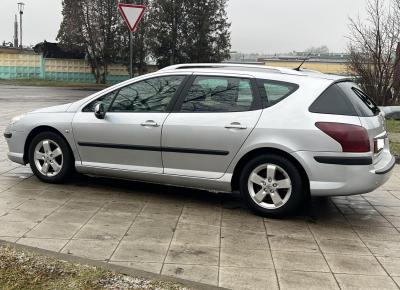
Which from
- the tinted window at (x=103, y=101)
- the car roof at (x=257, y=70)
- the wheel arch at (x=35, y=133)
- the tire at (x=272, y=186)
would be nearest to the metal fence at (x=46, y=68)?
the wheel arch at (x=35, y=133)

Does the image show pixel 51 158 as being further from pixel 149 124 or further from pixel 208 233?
pixel 208 233

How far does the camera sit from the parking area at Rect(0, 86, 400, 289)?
13.6 feet

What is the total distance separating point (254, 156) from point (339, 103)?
1.04 meters

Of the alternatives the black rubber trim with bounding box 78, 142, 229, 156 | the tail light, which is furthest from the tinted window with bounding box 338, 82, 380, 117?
the black rubber trim with bounding box 78, 142, 229, 156

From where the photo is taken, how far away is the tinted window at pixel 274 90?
556 cm

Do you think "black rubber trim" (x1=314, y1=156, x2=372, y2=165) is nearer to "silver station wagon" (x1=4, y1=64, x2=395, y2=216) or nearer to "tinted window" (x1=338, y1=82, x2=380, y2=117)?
"silver station wagon" (x1=4, y1=64, x2=395, y2=216)

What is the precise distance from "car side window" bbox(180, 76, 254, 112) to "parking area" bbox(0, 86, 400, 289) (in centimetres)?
115

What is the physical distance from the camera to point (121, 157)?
20.4 feet

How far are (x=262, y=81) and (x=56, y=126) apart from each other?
105 inches

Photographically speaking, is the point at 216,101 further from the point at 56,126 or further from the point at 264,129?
the point at 56,126

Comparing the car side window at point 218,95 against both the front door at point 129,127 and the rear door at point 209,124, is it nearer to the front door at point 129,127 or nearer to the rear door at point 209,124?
the rear door at point 209,124

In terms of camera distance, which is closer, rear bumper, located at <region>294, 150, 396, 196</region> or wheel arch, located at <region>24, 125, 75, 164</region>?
rear bumper, located at <region>294, 150, 396, 196</region>

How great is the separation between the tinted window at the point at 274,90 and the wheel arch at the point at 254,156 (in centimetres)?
49

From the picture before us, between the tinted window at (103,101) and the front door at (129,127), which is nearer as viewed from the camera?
the front door at (129,127)
